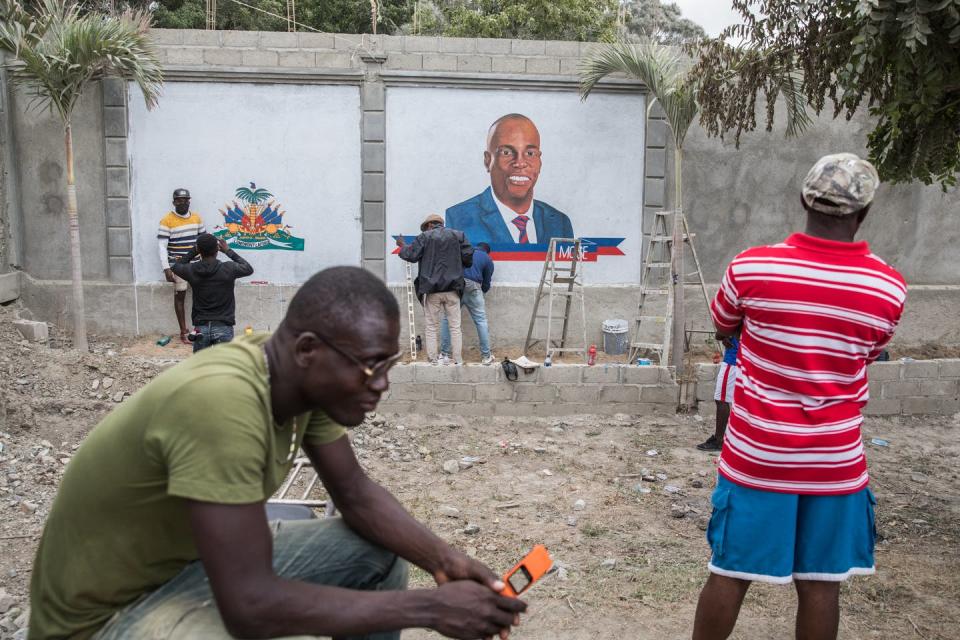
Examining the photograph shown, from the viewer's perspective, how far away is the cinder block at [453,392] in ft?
24.2

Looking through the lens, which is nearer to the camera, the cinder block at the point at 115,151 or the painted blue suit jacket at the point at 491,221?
the cinder block at the point at 115,151

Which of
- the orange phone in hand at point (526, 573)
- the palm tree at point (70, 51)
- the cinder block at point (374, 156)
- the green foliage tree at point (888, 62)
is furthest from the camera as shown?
the cinder block at point (374, 156)

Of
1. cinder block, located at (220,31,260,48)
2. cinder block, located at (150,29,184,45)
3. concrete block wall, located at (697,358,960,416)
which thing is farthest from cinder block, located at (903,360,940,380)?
cinder block, located at (150,29,184,45)

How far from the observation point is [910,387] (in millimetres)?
7754

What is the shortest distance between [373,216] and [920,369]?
6317mm

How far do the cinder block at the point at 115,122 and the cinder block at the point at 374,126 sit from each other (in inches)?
115

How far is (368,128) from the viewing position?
402 inches

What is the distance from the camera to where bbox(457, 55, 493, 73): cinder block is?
1015 centimetres

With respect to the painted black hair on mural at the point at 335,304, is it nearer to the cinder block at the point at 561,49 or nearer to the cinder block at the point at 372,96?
the cinder block at the point at 372,96

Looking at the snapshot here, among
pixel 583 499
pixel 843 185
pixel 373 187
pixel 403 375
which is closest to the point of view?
pixel 843 185

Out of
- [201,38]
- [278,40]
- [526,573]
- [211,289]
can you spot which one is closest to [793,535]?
[526,573]

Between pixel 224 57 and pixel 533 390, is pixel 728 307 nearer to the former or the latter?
pixel 533 390

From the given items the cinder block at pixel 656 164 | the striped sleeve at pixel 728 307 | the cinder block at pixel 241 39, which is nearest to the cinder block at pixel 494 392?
the cinder block at pixel 656 164

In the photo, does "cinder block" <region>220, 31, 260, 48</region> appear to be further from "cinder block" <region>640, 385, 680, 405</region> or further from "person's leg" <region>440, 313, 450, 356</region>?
"cinder block" <region>640, 385, 680, 405</region>
